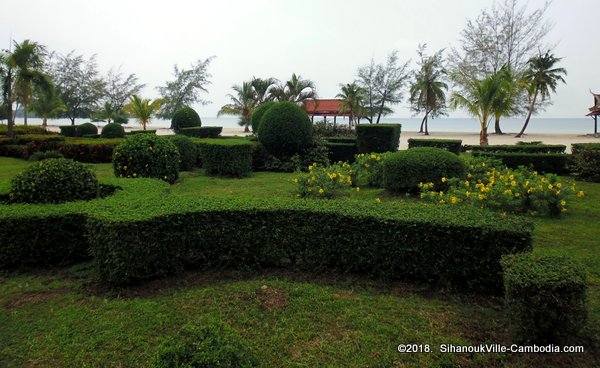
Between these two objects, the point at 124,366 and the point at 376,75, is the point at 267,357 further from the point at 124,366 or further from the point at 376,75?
the point at 376,75

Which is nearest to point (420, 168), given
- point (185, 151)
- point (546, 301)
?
point (546, 301)

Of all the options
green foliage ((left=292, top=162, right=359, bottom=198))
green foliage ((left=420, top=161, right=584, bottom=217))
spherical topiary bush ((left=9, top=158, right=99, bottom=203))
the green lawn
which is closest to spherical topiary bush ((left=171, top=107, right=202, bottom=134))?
green foliage ((left=292, top=162, right=359, bottom=198))

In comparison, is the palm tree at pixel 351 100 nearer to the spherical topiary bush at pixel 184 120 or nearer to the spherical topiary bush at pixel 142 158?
the spherical topiary bush at pixel 184 120

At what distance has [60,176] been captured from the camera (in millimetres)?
5258

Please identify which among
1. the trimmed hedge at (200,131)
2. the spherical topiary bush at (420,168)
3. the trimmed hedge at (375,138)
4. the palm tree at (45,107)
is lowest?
the spherical topiary bush at (420,168)

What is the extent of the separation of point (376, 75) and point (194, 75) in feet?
72.2

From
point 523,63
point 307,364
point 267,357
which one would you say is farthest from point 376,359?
point 523,63

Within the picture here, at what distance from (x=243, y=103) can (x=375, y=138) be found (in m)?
28.3

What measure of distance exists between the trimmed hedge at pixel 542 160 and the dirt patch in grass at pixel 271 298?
9.71 metres

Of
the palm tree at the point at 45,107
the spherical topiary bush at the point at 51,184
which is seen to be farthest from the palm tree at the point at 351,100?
the spherical topiary bush at the point at 51,184

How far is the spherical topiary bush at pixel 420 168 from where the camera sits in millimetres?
7902

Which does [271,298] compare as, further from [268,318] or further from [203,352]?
[203,352]

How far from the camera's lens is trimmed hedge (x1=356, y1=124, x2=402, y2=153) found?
553 inches

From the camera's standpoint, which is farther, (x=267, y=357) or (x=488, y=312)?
(x=488, y=312)
